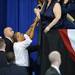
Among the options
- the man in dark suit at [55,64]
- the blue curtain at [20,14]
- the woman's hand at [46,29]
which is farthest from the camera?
the blue curtain at [20,14]

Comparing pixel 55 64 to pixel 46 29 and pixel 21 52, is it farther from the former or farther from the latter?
pixel 21 52

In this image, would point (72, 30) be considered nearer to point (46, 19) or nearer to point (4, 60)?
point (46, 19)

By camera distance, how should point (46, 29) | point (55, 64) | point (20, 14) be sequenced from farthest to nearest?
point (20, 14) < point (46, 29) < point (55, 64)

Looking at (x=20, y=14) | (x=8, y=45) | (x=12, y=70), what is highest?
(x=20, y=14)

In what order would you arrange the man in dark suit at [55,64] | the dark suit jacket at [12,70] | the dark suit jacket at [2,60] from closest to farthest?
the man in dark suit at [55,64]
the dark suit jacket at [12,70]
the dark suit jacket at [2,60]

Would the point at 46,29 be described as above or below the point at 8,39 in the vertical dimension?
above

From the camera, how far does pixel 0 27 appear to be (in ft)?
29.5

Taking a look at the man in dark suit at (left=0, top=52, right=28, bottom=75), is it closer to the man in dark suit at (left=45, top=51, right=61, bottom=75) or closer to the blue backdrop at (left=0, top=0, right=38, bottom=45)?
the man in dark suit at (left=45, top=51, right=61, bottom=75)

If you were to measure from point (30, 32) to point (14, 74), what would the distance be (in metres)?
2.49

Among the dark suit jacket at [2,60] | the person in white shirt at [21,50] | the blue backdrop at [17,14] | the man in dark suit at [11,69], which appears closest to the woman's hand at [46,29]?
the person in white shirt at [21,50]

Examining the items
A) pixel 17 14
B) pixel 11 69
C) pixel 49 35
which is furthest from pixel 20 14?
pixel 11 69

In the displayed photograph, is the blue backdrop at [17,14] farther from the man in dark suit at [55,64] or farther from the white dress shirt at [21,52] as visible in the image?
the man in dark suit at [55,64]

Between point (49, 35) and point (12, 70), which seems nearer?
point (12, 70)

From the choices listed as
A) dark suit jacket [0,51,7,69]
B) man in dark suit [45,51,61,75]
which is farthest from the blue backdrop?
man in dark suit [45,51,61,75]
